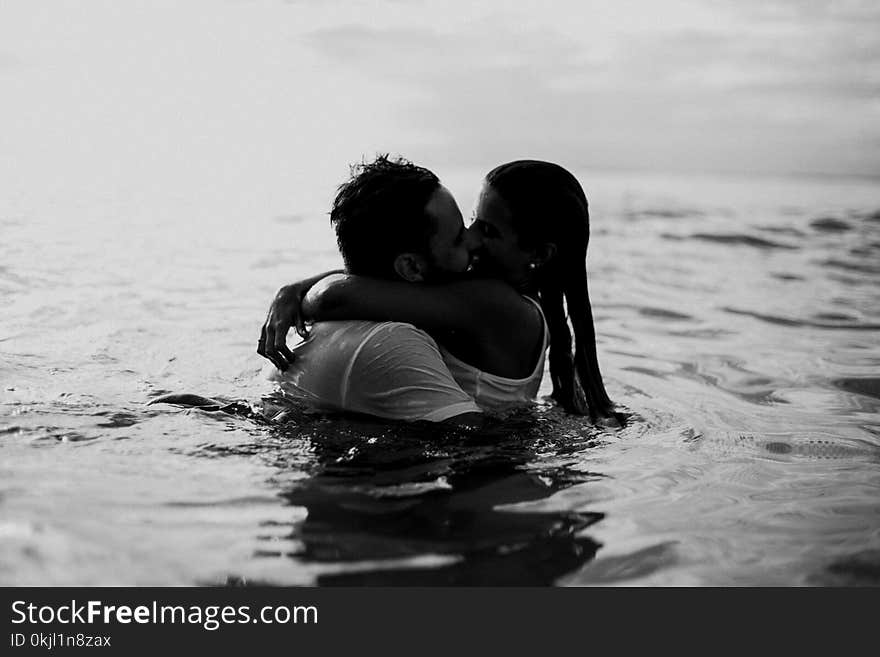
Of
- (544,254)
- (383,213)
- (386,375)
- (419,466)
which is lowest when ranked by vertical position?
(419,466)

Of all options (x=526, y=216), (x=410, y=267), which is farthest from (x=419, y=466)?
(x=526, y=216)

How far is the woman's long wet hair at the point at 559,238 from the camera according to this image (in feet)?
13.5

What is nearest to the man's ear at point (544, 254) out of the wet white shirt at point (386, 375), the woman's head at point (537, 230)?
the woman's head at point (537, 230)

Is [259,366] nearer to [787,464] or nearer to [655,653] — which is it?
[787,464]

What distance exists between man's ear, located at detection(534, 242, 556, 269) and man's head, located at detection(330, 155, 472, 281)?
0.41 meters

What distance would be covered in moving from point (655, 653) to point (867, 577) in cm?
76

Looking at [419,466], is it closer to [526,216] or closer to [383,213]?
[383,213]

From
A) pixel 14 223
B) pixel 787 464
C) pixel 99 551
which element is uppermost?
pixel 14 223

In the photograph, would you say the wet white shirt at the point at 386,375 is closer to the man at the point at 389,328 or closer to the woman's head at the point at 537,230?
the man at the point at 389,328

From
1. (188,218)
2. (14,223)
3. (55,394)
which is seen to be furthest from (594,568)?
(188,218)

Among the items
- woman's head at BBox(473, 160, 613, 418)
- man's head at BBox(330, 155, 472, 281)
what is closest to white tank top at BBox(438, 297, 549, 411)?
woman's head at BBox(473, 160, 613, 418)

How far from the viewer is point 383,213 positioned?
3748 mm

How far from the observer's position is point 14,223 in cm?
1092

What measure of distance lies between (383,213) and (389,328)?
428 millimetres
